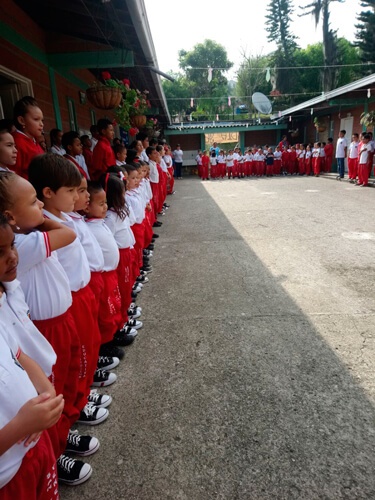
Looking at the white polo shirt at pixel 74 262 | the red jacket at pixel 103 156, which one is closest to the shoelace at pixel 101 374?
the white polo shirt at pixel 74 262

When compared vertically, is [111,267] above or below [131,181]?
below

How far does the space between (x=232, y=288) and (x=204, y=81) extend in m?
47.4

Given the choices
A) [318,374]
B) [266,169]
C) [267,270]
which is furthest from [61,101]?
[266,169]

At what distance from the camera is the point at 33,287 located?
1.47 meters

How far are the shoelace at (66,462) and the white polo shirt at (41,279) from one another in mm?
673

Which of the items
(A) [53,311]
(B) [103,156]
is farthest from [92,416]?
(B) [103,156]

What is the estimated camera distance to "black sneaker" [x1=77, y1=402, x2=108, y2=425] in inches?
73.4

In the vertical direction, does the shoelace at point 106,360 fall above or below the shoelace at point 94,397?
below

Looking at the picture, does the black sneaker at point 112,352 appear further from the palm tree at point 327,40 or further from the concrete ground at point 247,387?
the palm tree at point 327,40

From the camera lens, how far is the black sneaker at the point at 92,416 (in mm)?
1863

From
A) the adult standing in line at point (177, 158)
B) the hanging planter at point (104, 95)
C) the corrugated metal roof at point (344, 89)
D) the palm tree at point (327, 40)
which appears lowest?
the adult standing in line at point (177, 158)

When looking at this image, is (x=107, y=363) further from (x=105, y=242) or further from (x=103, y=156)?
(x=103, y=156)

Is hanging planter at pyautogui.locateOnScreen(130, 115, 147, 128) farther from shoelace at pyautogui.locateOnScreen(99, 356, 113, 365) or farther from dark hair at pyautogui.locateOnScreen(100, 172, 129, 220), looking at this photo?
shoelace at pyautogui.locateOnScreen(99, 356, 113, 365)

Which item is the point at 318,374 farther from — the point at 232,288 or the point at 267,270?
the point at 267,270
